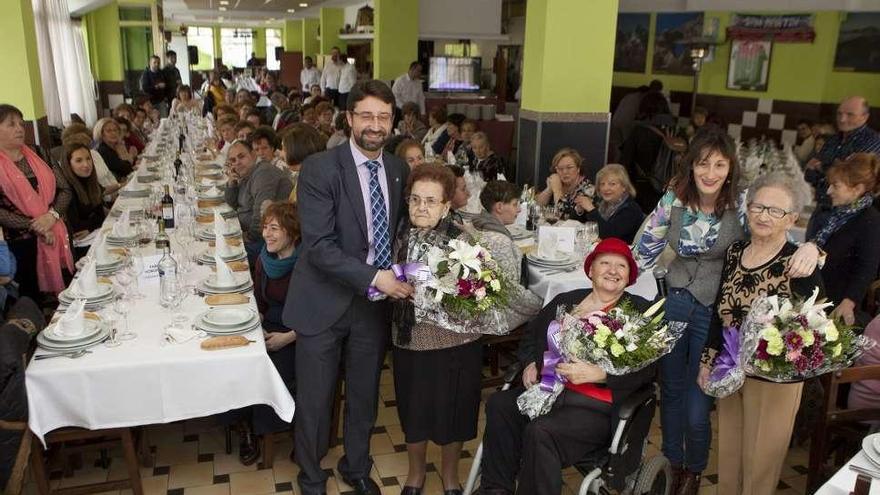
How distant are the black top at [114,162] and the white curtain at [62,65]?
4.21 metres

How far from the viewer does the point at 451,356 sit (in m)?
3.20

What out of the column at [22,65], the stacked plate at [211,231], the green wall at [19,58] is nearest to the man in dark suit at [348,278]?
the stacked plate at [211,231]

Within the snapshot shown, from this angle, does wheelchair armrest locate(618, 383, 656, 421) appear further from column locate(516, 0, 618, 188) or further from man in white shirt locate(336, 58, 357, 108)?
man in white shirt locate(336, 58, 357, 108)

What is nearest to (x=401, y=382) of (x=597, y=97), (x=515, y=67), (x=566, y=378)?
(x=566, y=378)

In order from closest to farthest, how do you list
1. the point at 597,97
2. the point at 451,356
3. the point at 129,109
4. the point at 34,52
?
the point at 451,356 < the point at 34,52 < the point at 597,97 < the point at 129,109

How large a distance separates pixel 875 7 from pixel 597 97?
490 cm

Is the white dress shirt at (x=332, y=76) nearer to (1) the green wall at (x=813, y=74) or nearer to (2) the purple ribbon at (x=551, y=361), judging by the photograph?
(1) the green wall at (x=813, y=74)

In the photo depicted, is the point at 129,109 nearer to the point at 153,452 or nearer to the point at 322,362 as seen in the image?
the point at 153,452

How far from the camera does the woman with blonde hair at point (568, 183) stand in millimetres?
5617

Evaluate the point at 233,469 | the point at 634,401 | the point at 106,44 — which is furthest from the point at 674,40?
the point at 106,44

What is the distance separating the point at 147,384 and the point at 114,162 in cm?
556

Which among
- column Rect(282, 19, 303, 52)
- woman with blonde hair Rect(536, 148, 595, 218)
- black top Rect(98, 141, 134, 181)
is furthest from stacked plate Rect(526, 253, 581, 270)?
column Rect(282, 19, 303, 52)

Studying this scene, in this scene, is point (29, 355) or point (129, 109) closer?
point (29, 355)

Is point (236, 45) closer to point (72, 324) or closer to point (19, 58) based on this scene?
point (19, 58)
